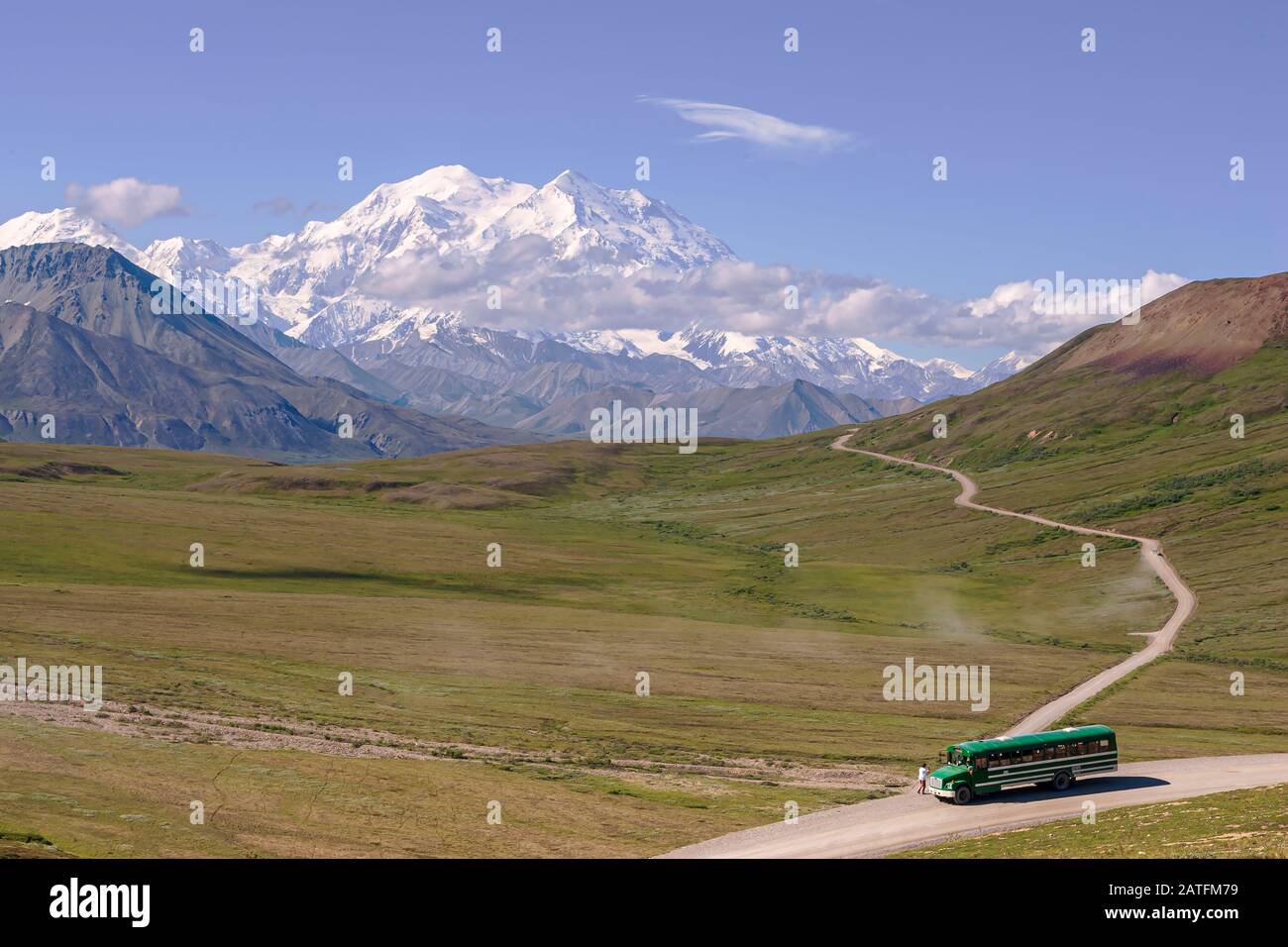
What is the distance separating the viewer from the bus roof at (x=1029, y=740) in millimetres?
63875

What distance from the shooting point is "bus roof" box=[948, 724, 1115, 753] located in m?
63.9

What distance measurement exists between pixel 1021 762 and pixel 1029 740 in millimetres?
1571

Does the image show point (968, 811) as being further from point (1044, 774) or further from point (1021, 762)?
point (1044, 774)

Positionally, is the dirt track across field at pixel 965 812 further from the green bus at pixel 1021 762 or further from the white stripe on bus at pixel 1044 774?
the white stripe on bus at pixel 1044 774

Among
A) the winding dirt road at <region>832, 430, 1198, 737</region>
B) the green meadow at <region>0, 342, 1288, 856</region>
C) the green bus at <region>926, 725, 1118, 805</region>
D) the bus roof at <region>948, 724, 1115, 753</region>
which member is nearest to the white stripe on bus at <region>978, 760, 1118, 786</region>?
the green bus at <region>926, 725, 1118, 805</region>

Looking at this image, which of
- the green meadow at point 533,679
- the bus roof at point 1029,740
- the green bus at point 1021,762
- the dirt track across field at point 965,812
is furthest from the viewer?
the bus roof at point 1029,740

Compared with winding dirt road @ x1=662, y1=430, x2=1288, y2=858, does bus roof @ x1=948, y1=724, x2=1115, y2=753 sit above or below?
above

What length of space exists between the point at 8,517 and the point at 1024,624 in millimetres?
152853

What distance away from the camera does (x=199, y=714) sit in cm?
7756

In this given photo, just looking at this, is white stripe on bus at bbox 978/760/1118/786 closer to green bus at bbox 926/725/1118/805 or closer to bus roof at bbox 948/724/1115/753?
green bus at bbox 926/725/1118/805

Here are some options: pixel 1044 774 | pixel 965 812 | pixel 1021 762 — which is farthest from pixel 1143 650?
pixel 965 812

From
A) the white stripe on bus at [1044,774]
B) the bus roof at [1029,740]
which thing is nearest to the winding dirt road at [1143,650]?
the white stripe on bus at [1044,774]
